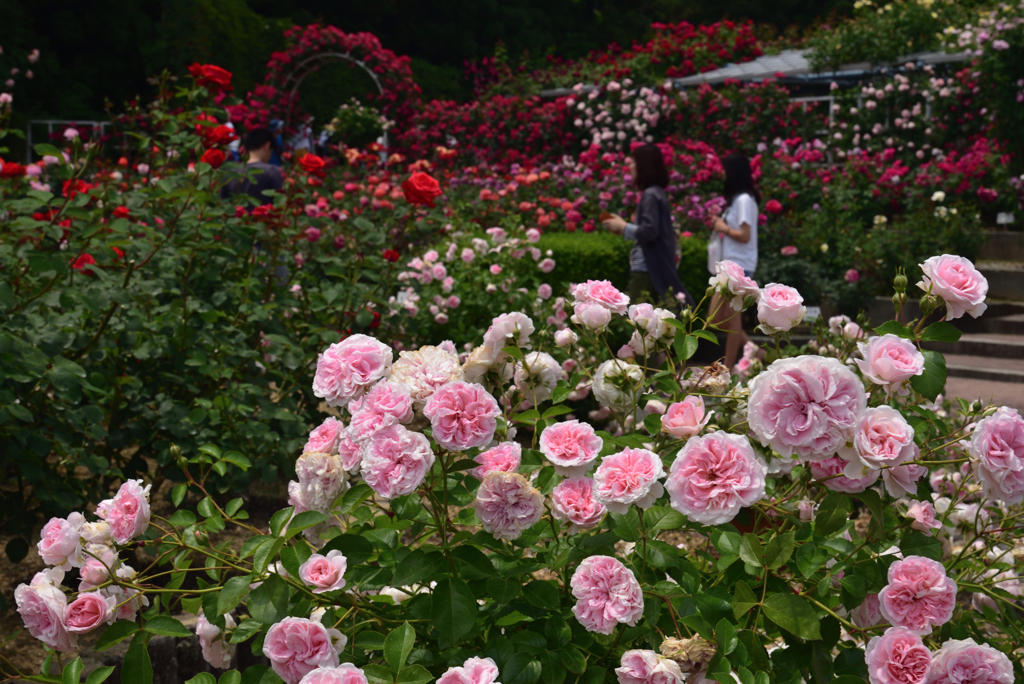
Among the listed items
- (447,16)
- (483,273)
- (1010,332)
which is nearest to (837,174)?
(1010,332)

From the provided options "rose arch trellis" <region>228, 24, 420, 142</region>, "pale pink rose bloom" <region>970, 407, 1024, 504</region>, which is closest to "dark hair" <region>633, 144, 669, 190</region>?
"pale pink rose bloom" <region>970, 407, 1024, 504</region>

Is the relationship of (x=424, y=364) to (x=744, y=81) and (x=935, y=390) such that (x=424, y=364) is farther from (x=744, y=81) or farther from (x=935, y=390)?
(x=744, y=81)

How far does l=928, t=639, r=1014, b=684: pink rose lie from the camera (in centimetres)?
107

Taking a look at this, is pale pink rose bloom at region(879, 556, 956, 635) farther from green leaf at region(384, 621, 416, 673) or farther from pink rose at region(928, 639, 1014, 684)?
green leaf at region(384, 621, 416, 673)

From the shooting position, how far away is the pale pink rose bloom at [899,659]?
1086 mm

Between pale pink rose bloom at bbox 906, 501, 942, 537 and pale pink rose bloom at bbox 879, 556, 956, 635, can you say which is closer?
pale pink rose bloom at bbox 879, 556, 956, 635

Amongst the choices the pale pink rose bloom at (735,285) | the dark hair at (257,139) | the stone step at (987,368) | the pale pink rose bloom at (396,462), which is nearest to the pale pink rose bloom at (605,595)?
the pale pink rose bloom at (396,462)

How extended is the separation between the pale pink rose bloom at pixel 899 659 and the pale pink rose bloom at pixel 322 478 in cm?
77

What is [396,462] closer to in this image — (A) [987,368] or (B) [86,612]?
(B) [86,612]

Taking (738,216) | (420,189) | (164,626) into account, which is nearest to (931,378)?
(164,626)

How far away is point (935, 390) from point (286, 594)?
94 cm

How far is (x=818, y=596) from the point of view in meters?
1.25

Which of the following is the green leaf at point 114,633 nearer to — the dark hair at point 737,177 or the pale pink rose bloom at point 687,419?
the pale pink rose bloom at point 687,419

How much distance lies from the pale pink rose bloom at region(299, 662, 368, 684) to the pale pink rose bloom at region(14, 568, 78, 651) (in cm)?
49
